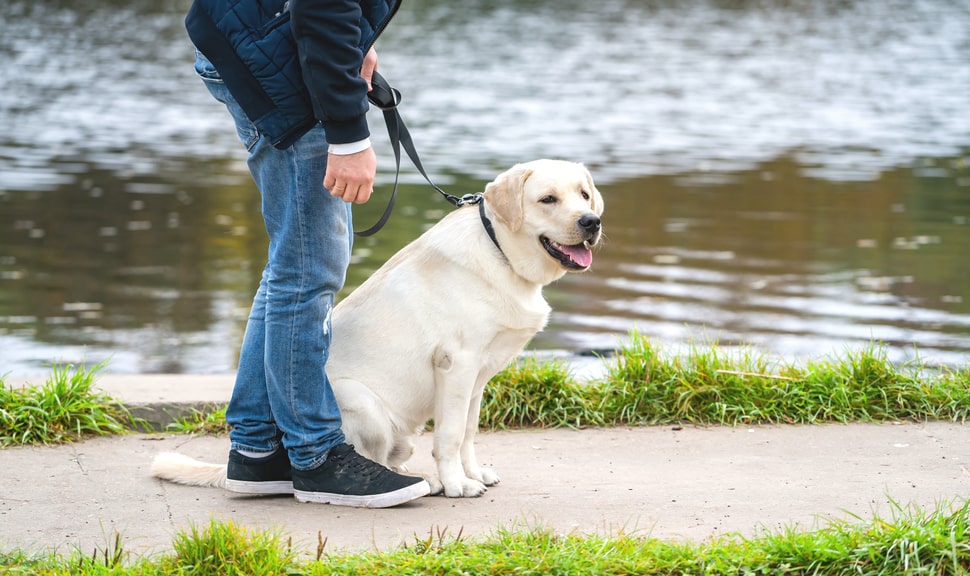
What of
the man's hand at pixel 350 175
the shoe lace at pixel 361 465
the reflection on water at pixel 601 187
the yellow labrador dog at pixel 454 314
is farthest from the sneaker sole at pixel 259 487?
the reflection on water at pixel 601 187

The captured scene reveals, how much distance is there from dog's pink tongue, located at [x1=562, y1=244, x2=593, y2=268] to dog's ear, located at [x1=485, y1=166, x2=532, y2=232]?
18cm

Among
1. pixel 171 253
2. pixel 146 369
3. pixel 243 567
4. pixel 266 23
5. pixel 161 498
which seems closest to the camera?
pixel 243 567

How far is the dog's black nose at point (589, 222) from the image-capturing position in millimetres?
4008

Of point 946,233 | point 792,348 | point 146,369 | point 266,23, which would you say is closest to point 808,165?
point 946,233

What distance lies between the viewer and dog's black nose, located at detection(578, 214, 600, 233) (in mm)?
4008

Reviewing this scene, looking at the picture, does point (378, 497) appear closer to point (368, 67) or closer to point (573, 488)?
point (573, 488)

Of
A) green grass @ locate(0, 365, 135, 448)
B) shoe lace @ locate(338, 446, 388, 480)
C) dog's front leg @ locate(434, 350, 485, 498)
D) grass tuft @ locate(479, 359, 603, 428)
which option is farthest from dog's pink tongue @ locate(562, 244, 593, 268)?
green grass @ locate(0, 365, 135, 448)

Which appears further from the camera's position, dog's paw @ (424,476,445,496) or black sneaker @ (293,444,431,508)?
dog's paw @ (424,476,445,496)

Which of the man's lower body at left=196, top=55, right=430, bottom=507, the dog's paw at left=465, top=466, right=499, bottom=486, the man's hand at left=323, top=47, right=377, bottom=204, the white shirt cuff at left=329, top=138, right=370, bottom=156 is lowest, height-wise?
the dog's paw at left=465, top=466, right=499, bottom=486

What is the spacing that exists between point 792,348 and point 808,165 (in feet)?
22.5

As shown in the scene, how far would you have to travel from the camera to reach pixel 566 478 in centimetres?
436

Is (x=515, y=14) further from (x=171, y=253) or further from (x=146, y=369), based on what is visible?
(x=146, y=369)

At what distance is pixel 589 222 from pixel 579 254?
0.43ft

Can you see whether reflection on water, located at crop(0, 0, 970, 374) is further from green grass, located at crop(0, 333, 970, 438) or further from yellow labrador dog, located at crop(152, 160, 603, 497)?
yellow labrador dog, located at crop(152, 160, 603, 497)
